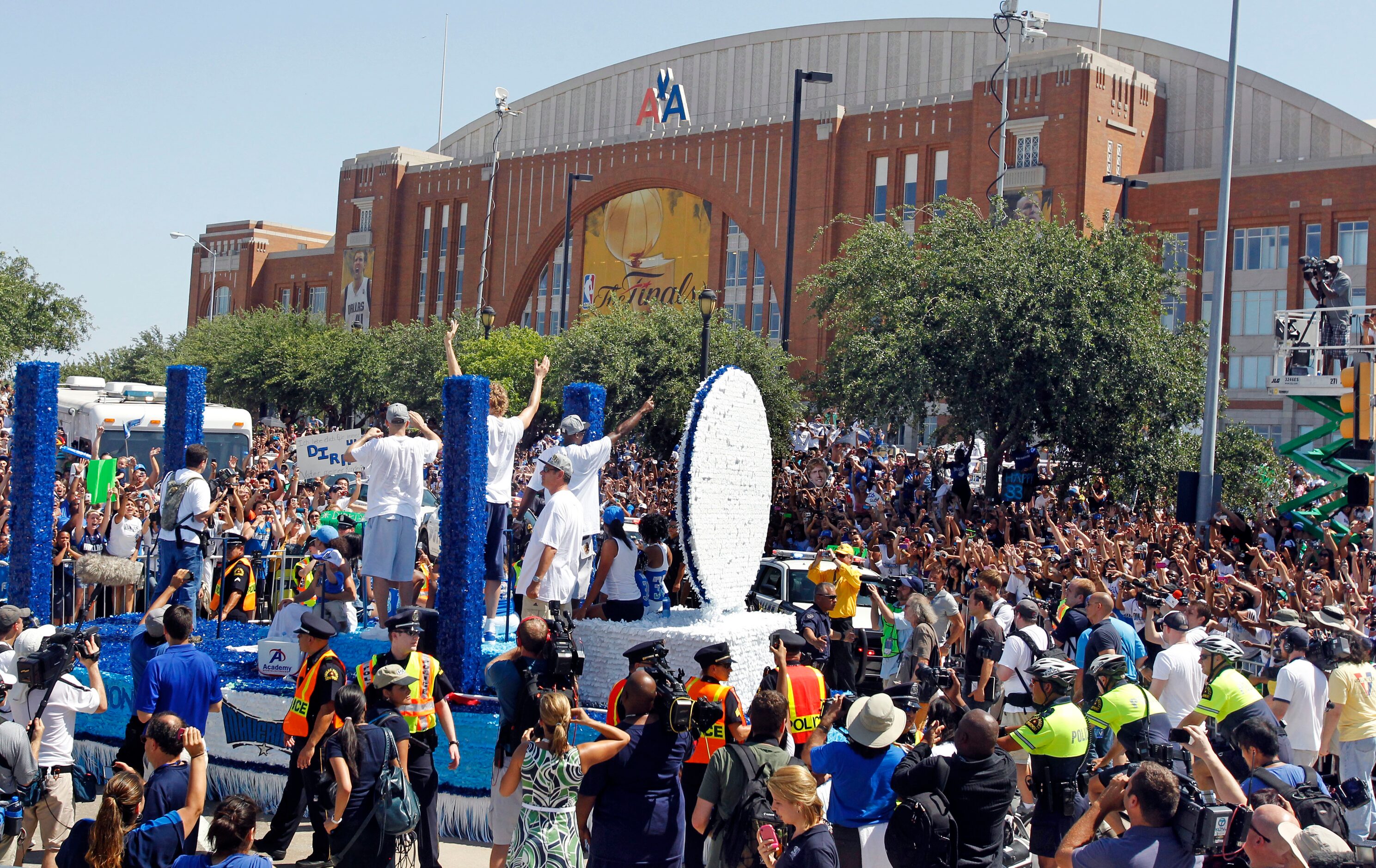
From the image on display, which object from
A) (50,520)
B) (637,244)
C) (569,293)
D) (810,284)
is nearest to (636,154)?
(637,244)

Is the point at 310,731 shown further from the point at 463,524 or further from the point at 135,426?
the point at 135,426

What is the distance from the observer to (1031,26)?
36.5 metres

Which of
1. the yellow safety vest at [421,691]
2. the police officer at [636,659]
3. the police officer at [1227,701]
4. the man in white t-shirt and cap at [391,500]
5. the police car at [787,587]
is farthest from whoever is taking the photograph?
the police car at [787,587]

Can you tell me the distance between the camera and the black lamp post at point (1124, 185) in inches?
1325

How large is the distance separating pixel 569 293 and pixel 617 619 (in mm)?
47163

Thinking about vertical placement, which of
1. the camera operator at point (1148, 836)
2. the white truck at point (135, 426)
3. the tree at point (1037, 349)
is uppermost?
the tree at point (1037, 349)

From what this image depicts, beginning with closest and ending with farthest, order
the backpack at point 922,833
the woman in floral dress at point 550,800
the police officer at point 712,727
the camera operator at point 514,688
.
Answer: the backpack at point 922,833
the woman in floral dress at point 550,800
the police officer at point 712,727
the camera operator at point 514,688

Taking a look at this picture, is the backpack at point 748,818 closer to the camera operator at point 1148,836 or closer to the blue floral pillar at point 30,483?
the camera operator at point 1148,836

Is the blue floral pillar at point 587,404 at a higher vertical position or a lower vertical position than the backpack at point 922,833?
higher

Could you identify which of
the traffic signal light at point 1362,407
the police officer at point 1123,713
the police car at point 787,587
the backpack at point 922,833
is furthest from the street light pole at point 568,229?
the backpack at point 922,833

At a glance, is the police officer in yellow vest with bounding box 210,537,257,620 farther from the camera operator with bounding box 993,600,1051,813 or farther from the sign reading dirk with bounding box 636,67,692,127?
the sign reading dirk with bounding box 636,67,692,127

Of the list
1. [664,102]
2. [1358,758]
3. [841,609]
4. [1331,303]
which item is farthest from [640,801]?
[664,102]

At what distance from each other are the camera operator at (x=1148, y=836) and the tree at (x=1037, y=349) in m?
15.5

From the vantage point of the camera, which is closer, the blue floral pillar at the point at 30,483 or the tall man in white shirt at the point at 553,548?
the tall man in white shirt at the point at 553,548
